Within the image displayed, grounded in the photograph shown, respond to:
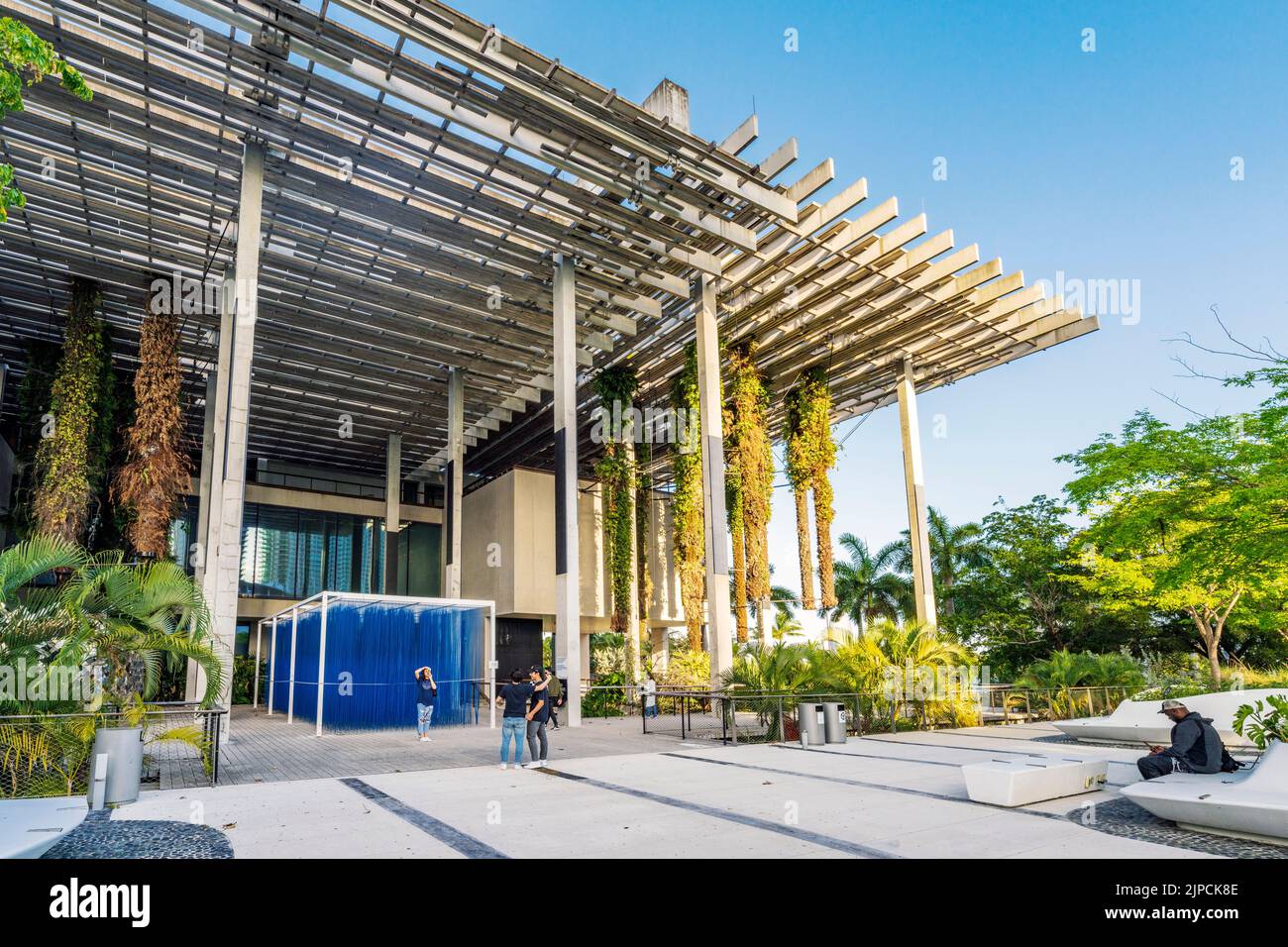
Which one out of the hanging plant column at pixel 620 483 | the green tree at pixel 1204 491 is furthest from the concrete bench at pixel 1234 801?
the hanging plant column at pixel 620 483

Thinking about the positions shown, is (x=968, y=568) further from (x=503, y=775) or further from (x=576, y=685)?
(x=503, y=775)

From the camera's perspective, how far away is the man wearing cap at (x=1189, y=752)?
24.3ft

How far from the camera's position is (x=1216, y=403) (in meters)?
13.8

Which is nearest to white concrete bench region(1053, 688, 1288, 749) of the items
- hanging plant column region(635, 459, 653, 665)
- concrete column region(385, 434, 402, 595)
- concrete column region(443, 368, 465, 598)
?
hanging plant column region(635, 459, 653, 665)

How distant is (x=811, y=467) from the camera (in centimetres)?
2581

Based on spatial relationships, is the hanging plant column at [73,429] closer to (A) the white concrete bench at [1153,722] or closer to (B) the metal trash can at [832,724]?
(B) the metal trash can at [832,724]

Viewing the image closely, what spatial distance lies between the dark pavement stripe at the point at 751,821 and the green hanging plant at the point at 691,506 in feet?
43.2

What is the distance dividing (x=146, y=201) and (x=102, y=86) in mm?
3430

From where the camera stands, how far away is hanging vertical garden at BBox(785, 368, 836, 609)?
2497cm

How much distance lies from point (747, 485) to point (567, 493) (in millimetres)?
6612

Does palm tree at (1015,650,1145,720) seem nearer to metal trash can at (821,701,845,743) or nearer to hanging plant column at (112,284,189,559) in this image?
metal trash can at (821,701,845,743)

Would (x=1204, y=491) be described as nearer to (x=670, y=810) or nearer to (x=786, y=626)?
(x=670, y=810)

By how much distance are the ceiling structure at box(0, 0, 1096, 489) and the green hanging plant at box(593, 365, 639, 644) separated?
93cm
